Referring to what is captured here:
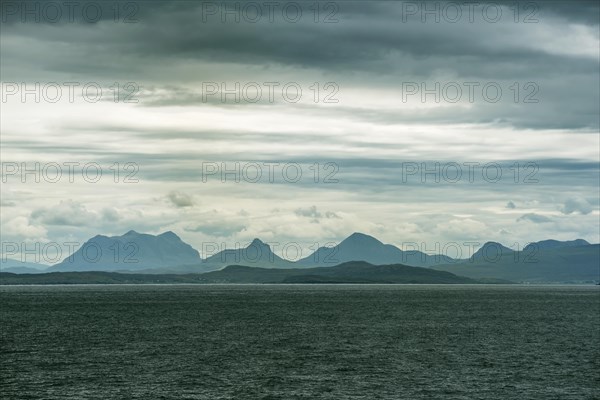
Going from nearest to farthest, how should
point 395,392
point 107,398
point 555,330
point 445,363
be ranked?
point 107,398 → point 395,392 → point 445,363 → point 555,330

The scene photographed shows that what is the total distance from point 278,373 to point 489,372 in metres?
26.2

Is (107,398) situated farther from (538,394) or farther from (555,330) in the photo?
(555,330)

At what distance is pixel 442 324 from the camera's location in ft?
644

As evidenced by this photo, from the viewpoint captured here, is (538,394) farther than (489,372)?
No

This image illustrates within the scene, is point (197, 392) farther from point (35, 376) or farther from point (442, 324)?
point (442, 324)

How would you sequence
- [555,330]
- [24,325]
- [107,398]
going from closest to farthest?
[107,398] → [555,330] → [24,325]

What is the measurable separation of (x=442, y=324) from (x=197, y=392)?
11638 centimetres

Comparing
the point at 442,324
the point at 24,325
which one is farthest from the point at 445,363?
the point at 24,325

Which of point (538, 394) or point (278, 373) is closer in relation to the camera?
point (538, 394)

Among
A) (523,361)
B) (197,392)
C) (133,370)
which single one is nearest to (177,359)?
(133,370)

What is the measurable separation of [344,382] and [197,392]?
17597 mm

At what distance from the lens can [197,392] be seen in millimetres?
88812

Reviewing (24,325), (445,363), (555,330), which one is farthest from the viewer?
(24,325)

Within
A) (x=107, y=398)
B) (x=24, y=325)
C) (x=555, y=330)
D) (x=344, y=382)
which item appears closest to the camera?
(x=107, y=398)
